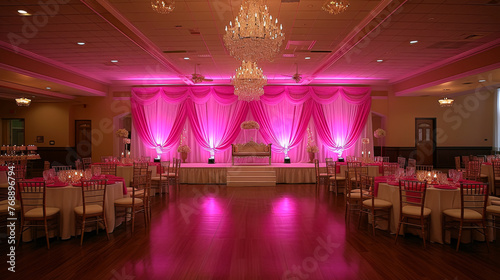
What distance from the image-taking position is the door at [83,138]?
1338 centimetres

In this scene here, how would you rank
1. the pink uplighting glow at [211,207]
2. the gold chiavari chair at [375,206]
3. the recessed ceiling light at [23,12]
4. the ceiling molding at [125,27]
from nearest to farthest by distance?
1. the gold chiavari chair at [375,206]
2. the ceiling molding at [125,27]
3. the recessed ceiling light at [23,12]
4. the pink uplighting glow at [211,207]

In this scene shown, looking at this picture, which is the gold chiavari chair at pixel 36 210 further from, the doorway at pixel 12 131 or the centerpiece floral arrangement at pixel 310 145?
the doorway at pixel 12 131

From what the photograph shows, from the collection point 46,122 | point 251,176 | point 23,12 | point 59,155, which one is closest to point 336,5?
point 23,12

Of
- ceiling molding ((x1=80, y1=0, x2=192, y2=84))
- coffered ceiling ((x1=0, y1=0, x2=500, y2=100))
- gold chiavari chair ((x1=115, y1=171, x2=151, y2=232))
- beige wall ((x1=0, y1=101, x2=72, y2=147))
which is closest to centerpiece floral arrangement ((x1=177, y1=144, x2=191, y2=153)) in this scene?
coffered ceiling ((x1=0, y1=0, x2=500, y2=100))

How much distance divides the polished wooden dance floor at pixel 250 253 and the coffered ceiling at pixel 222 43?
406 centimetres

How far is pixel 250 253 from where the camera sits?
4160mm

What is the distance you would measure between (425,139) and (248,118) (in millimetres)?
8059

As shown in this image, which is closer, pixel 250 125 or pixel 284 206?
pixel 284 206

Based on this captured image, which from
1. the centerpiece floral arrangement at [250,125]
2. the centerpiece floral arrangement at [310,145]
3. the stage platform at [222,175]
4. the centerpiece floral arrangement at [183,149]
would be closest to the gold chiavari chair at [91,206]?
the stage platform at [222,175]

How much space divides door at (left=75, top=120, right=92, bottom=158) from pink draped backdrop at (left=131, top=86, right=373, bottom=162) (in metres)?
2.20

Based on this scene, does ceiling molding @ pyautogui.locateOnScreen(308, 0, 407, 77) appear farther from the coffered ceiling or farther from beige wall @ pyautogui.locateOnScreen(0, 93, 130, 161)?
beige wall @ pyautogui.locateOnScreen(0, 93, 130, 161)

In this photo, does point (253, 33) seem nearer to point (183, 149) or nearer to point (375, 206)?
point (375, 206)

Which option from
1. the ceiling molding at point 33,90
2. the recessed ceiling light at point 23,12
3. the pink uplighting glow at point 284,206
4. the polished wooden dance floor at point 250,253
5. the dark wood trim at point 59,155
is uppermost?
the recessed ceiling light at point 23,12

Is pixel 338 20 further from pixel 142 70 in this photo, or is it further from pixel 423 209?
pixel 142 70
